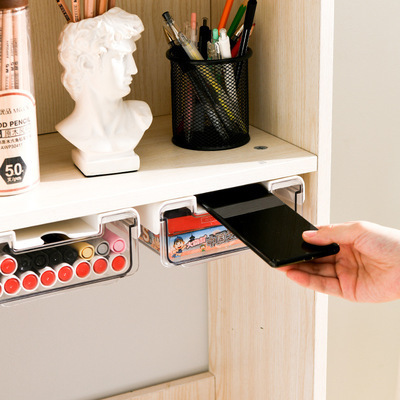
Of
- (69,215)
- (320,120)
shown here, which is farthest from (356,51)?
(69,215)

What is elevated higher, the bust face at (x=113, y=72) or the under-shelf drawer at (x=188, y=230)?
the bust face at (x=113, y=72)

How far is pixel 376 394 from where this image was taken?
67.4 inches

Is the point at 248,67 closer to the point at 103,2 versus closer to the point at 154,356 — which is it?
the point at 103,2

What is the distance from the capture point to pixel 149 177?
0.93 meters

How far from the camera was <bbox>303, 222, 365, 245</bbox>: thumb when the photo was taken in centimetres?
83

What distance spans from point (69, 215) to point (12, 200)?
0.23ft

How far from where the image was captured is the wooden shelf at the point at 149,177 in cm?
85

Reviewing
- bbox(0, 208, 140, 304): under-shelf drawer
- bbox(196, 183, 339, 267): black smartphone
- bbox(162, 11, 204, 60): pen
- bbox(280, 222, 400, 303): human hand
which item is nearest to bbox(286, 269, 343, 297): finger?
bbox(280, 222, 400, 303): human hand

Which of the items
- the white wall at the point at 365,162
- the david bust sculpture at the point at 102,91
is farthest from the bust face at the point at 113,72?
the white wall at the point at 365,162

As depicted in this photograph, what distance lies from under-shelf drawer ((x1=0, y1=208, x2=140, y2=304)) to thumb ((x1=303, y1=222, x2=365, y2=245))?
0.21 m

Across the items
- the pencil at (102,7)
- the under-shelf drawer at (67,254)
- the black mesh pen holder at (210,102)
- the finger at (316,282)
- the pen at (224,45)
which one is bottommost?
the finger at (316,282)

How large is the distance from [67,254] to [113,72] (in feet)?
0.74

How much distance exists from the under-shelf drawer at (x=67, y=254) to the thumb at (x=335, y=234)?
0.21 metres

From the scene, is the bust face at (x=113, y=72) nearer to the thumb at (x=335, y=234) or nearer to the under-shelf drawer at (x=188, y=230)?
the under-shelf drawer at (x=188, y=230)
